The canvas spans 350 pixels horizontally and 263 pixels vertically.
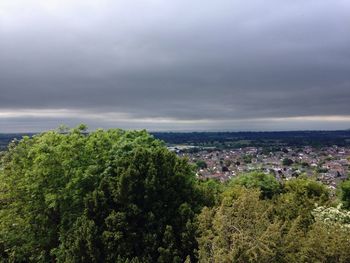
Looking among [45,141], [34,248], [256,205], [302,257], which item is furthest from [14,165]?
[302,257]

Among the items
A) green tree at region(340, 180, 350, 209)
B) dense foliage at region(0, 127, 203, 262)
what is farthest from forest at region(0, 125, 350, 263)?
green tree at region(340, 180, 350, 209)

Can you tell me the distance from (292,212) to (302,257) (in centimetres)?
829

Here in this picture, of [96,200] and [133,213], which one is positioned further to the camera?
[96,200]

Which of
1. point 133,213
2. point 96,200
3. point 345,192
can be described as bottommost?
point 345,192

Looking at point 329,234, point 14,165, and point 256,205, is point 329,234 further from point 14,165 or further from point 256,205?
point 14,165

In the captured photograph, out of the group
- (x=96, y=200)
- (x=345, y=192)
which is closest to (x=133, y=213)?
(x=96, y=200)

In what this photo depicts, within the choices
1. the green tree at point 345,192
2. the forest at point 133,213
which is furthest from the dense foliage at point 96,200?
the green tree at point 345,192

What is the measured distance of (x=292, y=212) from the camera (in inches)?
1054

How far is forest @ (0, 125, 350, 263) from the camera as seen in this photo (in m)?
19.4

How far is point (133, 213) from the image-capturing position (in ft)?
85.1

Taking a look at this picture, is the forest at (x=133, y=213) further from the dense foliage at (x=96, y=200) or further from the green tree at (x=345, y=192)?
the green tree at (x=345, y=192)

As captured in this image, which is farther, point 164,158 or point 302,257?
point 164,158

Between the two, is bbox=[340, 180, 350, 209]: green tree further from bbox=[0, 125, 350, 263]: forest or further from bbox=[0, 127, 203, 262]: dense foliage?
bbox=[0, 127, 203, 262]: dense foliage

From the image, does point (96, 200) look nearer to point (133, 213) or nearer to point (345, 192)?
point (133, 213)
